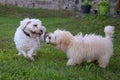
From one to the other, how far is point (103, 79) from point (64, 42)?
1073 millimetres

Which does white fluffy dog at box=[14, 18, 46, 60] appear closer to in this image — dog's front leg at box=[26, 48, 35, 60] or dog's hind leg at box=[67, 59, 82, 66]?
dog's front leg at box=[26, 48, 35, 60]

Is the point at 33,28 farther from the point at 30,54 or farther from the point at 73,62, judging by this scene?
the point at 73,62

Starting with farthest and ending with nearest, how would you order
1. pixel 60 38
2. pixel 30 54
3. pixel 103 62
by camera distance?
pixel 30 54 → pixel 103 62 → pixel 60 38

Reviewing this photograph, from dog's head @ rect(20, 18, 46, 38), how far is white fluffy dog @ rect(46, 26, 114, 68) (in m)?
0.32

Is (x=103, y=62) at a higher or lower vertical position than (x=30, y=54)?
lower

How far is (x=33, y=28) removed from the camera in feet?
23.7

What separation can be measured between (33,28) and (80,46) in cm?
101

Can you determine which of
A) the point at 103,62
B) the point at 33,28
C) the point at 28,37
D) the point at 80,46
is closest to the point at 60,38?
the point at 80,46

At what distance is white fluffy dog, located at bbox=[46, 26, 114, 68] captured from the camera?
272 inches

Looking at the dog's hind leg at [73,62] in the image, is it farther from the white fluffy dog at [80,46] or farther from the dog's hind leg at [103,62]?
the dog's hind leg at [103,62]

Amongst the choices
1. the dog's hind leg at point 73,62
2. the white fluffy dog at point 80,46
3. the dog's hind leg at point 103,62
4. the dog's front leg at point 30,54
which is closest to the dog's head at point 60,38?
the white fluffy dog at point 80,46

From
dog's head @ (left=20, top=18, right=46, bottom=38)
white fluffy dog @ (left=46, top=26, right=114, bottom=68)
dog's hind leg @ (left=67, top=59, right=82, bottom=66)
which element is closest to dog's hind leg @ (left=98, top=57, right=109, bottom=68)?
white fluffy dog @ (left=46, top=26, right=114, bottom=68)

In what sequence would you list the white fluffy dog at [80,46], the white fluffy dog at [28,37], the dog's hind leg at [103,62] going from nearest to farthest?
the white fluffy dog at [80,46] < the dog's hind leg at [103,62] < the white fluffy dog at [28,37]

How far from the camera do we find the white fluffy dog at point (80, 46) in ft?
22.7
